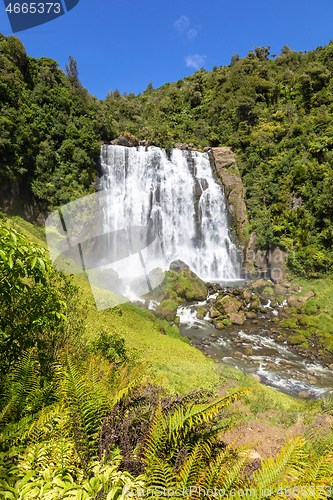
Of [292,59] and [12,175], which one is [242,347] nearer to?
[12,175]

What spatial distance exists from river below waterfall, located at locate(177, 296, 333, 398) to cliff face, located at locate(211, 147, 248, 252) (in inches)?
479

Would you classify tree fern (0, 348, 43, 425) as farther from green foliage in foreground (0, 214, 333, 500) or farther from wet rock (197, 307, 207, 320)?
wet rock (197, 307, 207, 320)

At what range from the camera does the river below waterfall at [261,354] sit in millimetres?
10320

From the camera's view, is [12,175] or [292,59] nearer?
[12,175]

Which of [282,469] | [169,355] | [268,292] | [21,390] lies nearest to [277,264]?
[268,292]

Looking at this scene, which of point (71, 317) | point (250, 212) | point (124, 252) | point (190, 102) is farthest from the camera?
point (190, 102)

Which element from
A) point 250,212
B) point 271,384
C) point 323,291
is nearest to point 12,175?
point 271,384

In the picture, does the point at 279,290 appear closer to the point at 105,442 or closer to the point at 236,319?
the point at 236,319

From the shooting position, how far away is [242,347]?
13.2 meters

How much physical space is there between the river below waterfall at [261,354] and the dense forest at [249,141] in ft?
31.5

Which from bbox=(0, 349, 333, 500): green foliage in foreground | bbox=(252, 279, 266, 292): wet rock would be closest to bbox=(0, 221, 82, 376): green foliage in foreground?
bbox=(0, 349, 333, 500): green foliage in foreground

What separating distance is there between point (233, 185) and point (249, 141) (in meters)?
6.14

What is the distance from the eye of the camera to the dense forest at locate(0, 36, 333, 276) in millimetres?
19500

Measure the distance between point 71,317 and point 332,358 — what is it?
1343 centimetres
